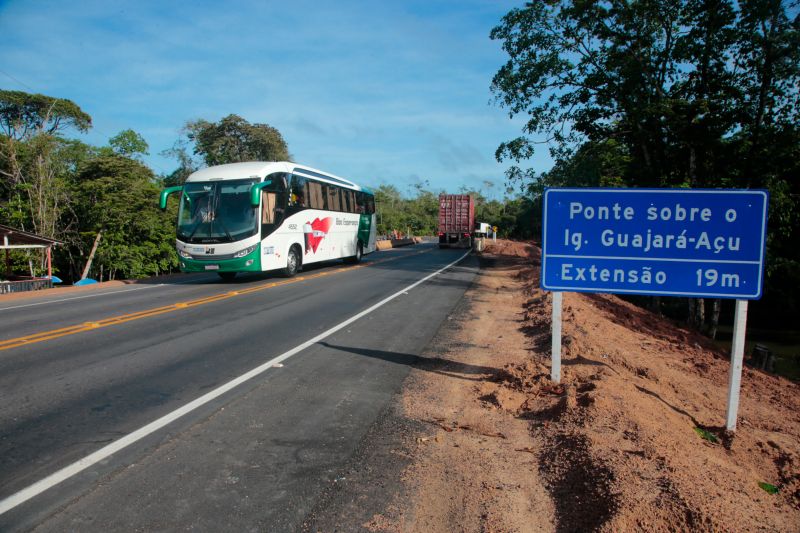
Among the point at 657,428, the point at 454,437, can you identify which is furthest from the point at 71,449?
the point at 657,428

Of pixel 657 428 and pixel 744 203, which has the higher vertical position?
pixel 744 203

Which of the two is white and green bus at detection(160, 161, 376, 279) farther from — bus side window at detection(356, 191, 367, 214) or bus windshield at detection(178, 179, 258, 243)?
bus side window at detection(356, 191, 367, 214)

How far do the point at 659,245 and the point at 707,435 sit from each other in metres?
1.85

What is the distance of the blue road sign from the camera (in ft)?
16.1

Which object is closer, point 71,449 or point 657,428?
point 71,449

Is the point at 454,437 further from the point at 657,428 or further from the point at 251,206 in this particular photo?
the point at 251,206

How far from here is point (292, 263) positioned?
1805cm

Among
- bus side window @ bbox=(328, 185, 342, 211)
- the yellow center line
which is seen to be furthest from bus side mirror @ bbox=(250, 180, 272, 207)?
bus side window @ bbox=(328, 185, 342, 211)

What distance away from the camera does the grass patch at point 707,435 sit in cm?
435

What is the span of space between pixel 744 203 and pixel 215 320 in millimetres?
8115

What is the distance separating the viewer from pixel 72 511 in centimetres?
314

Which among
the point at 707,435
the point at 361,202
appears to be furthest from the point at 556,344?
the point at 361,202

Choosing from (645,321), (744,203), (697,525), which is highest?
(744,203)

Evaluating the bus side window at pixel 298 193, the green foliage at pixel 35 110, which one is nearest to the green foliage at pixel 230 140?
the green foliage at pixel 35 110
